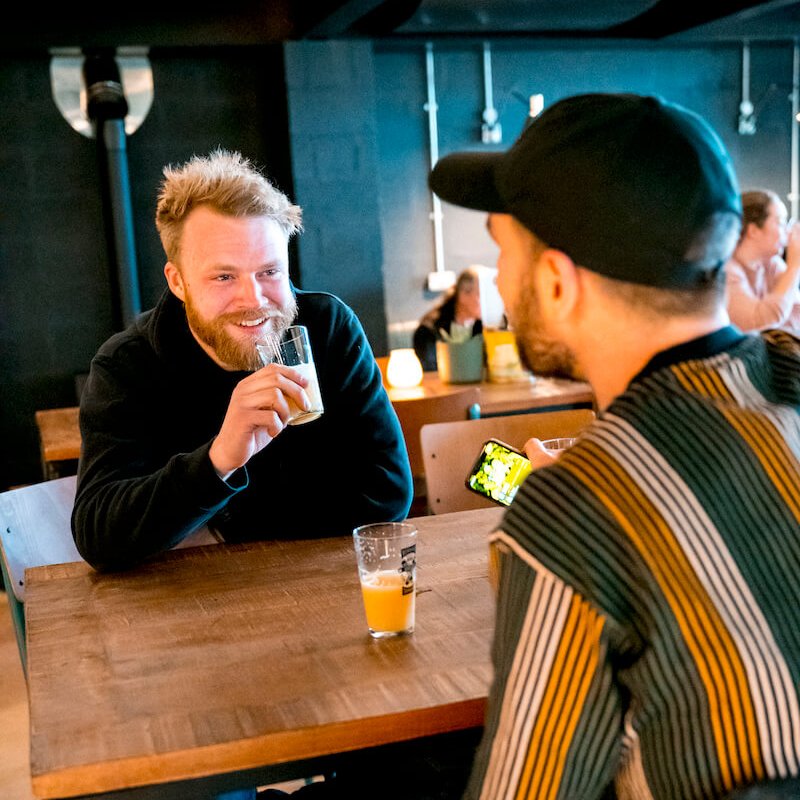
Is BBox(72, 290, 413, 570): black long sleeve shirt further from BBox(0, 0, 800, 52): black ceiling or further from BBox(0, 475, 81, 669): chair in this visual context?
BBox(0, 0, 800, 52): black ceiling

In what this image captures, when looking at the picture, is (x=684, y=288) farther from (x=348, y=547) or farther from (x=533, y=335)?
(x=348, y=547)

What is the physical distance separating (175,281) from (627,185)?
1.32 metres

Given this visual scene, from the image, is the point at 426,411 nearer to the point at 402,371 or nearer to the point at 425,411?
the point at 425,411

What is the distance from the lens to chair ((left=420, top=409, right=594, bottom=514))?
7.68 feet

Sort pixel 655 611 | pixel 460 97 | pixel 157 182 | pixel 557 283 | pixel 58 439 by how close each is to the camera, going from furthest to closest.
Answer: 1. pixel 460 97
2. pixel 157 182
3. pixel 58 439
4. pixel 557 283
5. pixel 655 611

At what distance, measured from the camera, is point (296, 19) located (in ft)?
17.4

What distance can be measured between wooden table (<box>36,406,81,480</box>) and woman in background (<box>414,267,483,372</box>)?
65.0 inches

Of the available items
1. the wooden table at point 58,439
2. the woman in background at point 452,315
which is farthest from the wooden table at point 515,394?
the wooden table at point 58,439

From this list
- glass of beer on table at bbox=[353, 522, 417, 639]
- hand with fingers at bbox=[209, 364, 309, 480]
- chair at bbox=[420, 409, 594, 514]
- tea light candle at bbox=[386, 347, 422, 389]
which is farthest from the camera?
tea light candle at bbox=[386, 347, 422, 389]

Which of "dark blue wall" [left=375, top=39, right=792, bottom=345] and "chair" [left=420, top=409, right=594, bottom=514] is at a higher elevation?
"dark blue wall" [left=375, top=39, right=792, bottom=345]

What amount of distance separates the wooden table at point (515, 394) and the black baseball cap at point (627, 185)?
2.64 meters

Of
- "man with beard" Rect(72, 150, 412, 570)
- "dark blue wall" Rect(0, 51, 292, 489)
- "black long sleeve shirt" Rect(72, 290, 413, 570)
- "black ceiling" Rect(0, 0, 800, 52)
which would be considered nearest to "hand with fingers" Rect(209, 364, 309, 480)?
Answer: "black long sleeve shirt" Rect(72, 290, 413, 570)

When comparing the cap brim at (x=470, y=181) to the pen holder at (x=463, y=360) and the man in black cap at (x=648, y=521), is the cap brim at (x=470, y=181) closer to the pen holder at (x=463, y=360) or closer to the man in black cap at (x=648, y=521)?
the man in black cap at (x=648, y=521)

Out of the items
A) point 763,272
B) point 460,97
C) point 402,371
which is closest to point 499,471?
point 402,371
